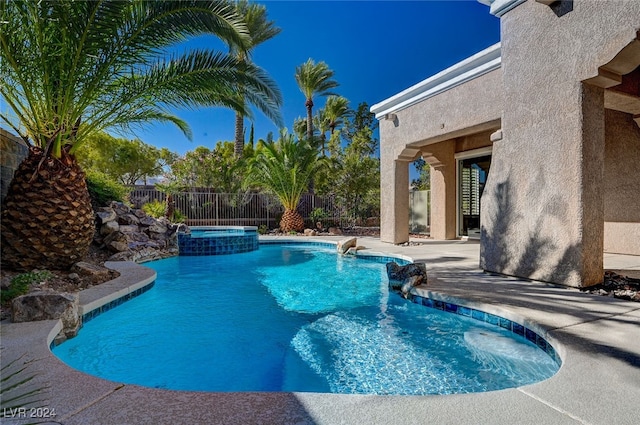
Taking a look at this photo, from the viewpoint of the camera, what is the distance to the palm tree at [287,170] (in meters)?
16.5

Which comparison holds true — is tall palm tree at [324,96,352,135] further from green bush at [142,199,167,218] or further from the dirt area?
the dirt area

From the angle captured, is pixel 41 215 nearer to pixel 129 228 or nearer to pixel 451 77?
pixel 129 228

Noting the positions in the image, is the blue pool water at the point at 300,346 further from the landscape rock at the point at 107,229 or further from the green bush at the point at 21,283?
the landscape rock at the point at 107,229

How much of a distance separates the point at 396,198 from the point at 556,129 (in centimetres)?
613

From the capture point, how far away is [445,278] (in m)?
6.15

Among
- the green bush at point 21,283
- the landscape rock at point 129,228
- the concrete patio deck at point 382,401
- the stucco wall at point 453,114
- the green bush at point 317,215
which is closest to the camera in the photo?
the concrete patio deck at point 382,401

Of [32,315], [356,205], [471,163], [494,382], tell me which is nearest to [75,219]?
[32,315]

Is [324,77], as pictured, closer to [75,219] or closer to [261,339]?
[75,219]

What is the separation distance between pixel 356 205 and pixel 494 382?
1550cm

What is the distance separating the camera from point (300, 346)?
410 centimetres

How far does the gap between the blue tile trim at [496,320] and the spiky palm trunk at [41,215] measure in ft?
19.0

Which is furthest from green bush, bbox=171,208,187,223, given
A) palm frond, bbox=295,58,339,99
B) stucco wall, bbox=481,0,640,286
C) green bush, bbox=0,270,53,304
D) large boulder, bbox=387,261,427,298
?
stucco wall, bbox=481,0,640,286

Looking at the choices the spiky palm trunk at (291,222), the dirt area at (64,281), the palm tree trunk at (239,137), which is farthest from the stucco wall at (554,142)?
the palm tree trunk at (239,137)

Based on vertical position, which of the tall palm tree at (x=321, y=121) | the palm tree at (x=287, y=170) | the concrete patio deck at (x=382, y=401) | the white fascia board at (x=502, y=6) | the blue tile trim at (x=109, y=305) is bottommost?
the blue tile trim at (x=109, y=305)
